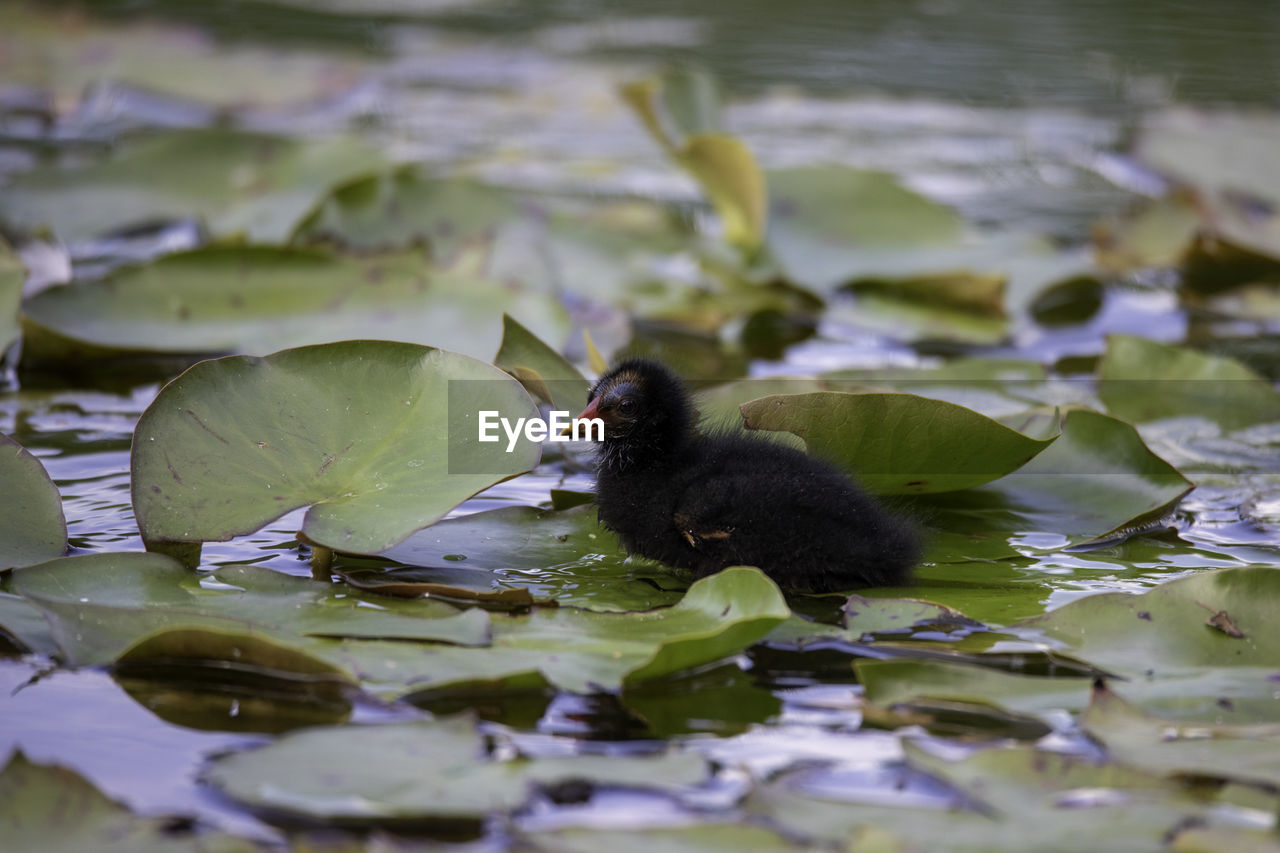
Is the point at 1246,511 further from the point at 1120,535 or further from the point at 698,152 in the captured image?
the point at 698,152

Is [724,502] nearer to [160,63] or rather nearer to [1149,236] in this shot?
[1149,236]

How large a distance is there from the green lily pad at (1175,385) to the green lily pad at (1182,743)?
5.99 ft

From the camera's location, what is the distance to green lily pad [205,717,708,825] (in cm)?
171

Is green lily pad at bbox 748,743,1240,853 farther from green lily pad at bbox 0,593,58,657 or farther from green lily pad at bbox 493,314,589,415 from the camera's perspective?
green lily pad at bbox 493,314,589,415

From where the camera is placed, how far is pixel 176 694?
2.09 m

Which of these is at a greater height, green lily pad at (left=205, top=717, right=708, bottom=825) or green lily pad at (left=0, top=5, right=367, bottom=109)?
green lily pad at (left=0, top=5, right=367, bottom=109)

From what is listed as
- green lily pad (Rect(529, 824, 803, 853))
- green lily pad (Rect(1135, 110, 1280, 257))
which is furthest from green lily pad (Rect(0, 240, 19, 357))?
green lily pad (Rect(1135, 110, 1280, 257))

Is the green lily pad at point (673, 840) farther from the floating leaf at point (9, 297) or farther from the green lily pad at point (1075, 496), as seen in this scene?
the floating leaf at point (9, 297)

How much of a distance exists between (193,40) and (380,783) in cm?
712

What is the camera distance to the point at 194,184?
5.30 metres

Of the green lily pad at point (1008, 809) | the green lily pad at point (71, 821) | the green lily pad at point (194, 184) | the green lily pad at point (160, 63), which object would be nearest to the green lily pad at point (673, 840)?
the green lily pad at point (1008, 809)

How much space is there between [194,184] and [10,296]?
1709 millimetres

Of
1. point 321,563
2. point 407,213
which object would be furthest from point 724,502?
point 407,213

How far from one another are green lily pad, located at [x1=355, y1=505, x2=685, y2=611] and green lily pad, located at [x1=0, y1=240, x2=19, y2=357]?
1.61 m
